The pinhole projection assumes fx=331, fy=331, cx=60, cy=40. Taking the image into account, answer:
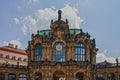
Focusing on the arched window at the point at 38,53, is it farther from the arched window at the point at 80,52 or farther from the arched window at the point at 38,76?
the arched window at the point at 80,52

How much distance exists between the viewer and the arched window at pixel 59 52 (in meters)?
82.4

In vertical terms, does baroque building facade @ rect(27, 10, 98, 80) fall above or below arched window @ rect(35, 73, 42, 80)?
above

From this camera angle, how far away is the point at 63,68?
80.7 meters

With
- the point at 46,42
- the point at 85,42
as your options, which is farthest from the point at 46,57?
the point at 85,42

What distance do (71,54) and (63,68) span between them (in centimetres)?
395

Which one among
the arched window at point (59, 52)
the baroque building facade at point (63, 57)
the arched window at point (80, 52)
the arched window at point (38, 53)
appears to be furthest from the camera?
the arched window at point (38, 53)

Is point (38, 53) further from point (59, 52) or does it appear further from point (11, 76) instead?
point (11, 76)

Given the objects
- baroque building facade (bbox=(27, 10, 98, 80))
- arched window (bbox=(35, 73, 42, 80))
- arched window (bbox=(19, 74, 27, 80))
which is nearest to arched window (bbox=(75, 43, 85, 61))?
baroque building facade (bbox=(27, 10, 98, 80))

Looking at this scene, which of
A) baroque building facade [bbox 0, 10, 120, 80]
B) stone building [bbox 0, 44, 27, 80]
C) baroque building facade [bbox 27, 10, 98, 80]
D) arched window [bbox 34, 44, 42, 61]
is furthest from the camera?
stone building [bbox 0, 44, 27, 80]

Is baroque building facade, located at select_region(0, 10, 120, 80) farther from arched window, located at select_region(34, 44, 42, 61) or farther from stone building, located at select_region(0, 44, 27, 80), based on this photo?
stone building, located at select_region(0, 44, 27, 80)

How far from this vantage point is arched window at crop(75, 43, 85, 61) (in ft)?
268

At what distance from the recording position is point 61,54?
82.6 m

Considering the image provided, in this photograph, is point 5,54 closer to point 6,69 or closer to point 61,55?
point 6,69

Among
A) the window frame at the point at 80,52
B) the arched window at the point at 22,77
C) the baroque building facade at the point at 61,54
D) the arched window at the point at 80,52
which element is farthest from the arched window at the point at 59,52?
the arched window at the point at 22,77
